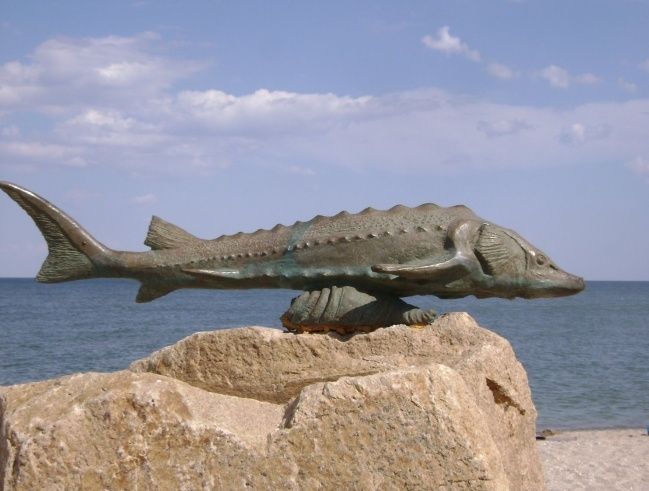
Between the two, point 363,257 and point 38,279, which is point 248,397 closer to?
point 363,257

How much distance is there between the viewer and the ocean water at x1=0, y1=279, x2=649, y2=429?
19219 mm

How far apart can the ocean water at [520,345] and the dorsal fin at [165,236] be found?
11483 millimetres

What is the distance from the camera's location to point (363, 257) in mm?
5711

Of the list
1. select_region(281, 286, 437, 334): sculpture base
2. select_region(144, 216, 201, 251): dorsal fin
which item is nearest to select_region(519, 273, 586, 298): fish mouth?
select_region(281, 286, 437, 334): sculpture base

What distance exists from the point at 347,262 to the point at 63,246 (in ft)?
6.27

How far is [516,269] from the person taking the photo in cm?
571

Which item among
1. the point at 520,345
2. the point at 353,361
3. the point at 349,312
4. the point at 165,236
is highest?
the point at 165,236

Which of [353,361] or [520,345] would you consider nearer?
[353,361]

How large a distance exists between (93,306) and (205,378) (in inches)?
1821

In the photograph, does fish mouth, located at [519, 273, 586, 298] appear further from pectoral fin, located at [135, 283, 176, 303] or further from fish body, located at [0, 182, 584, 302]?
pectoral fin, located at [135, 283, 176, 303]

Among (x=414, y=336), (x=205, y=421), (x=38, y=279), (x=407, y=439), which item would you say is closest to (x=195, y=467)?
(x=205, y=421)

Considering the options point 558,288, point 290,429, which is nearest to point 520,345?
point 558,288

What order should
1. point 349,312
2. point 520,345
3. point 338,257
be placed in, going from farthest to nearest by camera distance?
point 520,345
point 338,257
point 349,312

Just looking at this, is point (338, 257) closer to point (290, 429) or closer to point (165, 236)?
point (165, 236)
